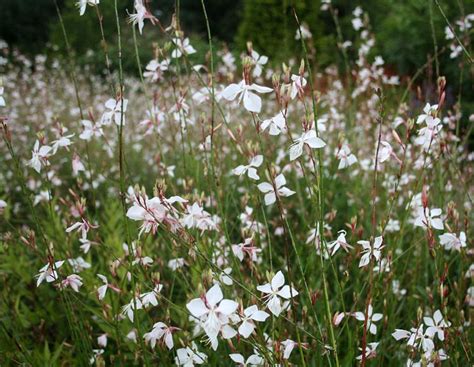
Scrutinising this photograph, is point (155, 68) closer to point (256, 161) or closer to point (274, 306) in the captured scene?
point (256, 161)

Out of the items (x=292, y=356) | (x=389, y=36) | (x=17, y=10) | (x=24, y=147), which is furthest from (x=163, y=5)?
(x=292, y=356)

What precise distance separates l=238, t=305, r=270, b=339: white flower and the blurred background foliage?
889 mm

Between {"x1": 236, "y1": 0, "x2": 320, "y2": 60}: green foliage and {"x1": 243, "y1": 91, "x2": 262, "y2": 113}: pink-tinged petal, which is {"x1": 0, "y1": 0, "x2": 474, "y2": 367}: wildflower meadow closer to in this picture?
{"x1": 243, "y1": 91, "x2": 262, "y2": 113}: pink-tinged petal

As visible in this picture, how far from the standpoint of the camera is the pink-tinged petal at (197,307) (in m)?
0.89

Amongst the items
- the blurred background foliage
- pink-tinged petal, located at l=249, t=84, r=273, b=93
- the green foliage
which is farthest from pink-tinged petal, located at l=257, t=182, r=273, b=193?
the green foliage

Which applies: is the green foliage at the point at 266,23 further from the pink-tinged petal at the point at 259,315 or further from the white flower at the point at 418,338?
the pink-tinged petal at the point at 259,315

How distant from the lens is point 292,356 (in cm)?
179

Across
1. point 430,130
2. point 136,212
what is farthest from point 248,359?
point 430,130

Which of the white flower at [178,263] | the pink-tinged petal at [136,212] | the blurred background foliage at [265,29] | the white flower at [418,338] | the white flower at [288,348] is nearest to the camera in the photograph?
the pink-tinged petal at [136,212]

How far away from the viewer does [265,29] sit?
986 centimetres

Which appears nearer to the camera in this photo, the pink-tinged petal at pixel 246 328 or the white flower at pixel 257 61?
the pink-tinged petal at pixel 246 328

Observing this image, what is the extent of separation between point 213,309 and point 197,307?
0.10 feet

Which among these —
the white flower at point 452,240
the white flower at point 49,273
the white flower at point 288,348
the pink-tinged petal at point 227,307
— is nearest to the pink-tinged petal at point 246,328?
the pink-tinged petal at point 227,307

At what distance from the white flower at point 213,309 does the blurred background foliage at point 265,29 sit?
0.91 meters
